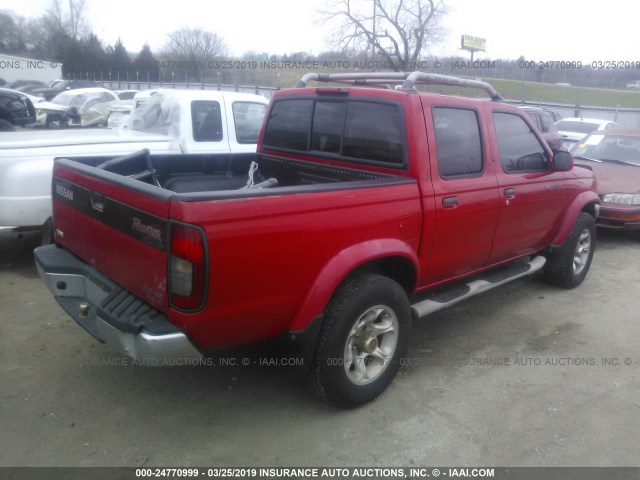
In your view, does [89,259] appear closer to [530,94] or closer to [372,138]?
[372,138]

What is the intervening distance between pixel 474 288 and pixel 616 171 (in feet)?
16.7

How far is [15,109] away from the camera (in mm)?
12844

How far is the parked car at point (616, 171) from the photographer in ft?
23.1

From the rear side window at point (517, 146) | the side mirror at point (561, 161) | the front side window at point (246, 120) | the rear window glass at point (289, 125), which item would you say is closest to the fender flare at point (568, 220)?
the side mirror at point (561, 161)

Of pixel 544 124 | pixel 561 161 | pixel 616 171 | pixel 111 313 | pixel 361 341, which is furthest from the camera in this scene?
pixel 544 124

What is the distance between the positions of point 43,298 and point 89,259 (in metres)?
1.89

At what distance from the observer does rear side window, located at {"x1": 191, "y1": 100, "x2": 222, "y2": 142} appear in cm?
645

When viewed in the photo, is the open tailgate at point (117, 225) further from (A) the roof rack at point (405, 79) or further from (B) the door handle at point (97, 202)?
(A) the roof rack at point (405, 79)

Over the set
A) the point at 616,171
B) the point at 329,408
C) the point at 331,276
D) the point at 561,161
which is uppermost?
the point at 561,161

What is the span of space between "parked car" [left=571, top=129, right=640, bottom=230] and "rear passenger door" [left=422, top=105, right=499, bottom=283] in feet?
13.0

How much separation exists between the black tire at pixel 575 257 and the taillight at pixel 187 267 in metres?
3.92

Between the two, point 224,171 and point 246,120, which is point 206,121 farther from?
point 224,171

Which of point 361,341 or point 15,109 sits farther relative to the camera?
point 15,109

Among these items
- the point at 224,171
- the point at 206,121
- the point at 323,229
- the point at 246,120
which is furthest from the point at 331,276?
the point at 246,120
